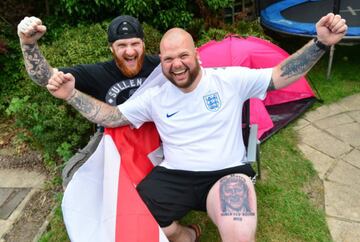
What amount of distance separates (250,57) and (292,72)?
158cm

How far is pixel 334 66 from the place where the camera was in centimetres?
543

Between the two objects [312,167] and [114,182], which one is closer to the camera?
[114,182]

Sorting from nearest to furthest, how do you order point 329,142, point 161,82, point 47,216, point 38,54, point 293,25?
1. point 38,54
2. point 161,82
3. point 47,216
4. point 329,142
5. point 293,25

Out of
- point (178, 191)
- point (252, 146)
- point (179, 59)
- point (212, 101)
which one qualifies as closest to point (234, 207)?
point (178, 191)

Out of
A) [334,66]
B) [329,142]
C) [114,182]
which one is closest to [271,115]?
[329,142]

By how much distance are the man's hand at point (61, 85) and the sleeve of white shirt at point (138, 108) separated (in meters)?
0.36

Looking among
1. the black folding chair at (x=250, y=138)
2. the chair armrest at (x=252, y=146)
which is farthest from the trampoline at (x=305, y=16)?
the chair armrest at (x=252, y=146)

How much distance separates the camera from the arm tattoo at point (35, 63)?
2469mm

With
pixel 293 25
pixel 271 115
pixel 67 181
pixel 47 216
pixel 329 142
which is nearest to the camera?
pixel 67 181

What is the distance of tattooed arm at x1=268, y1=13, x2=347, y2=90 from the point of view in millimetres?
2289

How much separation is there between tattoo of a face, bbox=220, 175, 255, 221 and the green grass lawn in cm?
73

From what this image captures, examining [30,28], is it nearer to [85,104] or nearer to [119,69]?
[85,104]

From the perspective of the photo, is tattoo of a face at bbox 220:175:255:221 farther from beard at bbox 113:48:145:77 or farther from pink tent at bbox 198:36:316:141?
pink tent at bbox 198:36:316:141

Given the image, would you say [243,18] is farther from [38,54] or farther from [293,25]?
[38,54]
